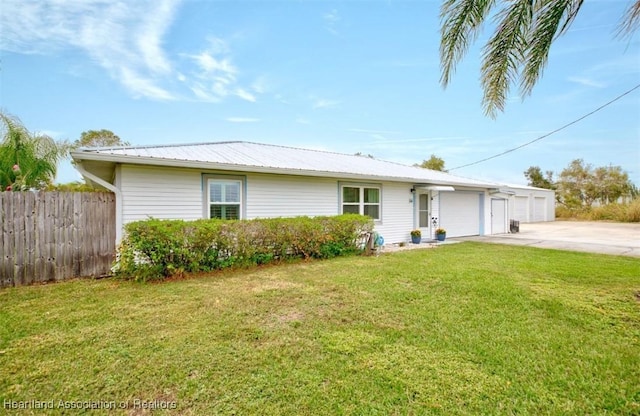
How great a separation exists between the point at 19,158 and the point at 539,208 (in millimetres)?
34613

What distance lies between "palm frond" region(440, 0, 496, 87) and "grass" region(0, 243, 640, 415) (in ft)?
13.7

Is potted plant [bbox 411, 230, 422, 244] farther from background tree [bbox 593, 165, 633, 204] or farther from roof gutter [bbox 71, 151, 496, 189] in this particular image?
background tree [bbox 593, 165, 633, 204]

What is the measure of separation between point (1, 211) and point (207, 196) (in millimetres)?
3866

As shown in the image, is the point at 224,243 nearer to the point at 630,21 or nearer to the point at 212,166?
the point at 212,166

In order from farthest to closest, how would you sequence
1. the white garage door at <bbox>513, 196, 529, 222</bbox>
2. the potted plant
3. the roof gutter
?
the white garage door at <bbox>513, 196, 529, 222</bbox> < the potted plant < the roof gutter

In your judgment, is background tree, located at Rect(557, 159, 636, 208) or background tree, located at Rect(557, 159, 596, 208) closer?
background tree, located at Rect(557, 159, 636, 208)

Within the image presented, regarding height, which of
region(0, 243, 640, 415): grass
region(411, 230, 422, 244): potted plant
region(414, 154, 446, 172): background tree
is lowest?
region(0, 243, 640, 415): grass

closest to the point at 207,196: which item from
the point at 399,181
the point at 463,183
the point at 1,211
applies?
the point at 1,211

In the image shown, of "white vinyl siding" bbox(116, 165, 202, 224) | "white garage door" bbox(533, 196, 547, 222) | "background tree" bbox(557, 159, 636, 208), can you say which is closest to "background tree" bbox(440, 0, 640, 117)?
"white vinyl siding" bbox(116, 165, 202, 224)

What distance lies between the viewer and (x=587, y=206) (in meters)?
30.7

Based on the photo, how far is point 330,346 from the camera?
11.0 ft

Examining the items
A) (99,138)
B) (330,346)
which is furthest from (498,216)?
(99,138)

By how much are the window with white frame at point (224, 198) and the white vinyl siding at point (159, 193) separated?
0.31m

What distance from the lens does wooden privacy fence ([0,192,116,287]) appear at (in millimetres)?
5883
